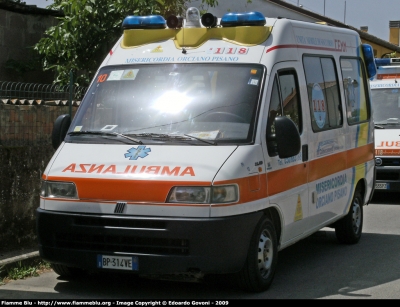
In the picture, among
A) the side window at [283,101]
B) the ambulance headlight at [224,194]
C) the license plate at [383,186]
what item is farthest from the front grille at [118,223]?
the license plate at [383,186]

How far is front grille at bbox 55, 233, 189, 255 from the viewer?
665 centimetres

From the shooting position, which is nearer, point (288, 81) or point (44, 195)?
point (44, 195)

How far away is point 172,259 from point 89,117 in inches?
72.9

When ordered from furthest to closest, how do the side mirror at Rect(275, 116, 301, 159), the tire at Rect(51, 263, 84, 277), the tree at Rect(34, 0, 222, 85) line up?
the tree at Rect(34, 0, 222, 85), the tire at Rect(51, 263, 84, 277), the side mirror at Rect(275, 116, 301, 159)

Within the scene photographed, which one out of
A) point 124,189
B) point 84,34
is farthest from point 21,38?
point 124,189

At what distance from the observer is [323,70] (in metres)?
9.05

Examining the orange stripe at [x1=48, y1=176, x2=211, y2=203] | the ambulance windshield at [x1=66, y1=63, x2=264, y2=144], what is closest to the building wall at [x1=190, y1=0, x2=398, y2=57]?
the ambulance windshield at [x1=66, y1=63, x2=264, y2=144]

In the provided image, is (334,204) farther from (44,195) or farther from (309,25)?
(44,195)

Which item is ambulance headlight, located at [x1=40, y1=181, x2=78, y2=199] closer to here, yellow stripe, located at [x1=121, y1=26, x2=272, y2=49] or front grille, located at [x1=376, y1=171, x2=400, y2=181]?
yellow stripe, located at [x1=121, y1=26, x2=272, y2=49]

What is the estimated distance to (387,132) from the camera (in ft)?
47.5

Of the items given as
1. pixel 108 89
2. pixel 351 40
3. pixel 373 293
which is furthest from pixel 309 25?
pixel 373 293

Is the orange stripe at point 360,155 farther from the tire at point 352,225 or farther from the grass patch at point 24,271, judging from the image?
the grass patch at point 24,271

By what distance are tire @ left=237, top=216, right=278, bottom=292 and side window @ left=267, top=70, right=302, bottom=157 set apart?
712 millimetres

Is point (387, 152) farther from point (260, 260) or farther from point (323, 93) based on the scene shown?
point (260, 260)
